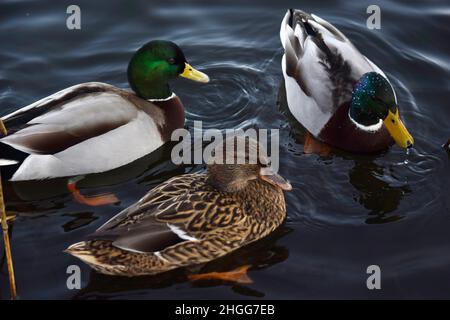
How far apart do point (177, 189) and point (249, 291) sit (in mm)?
1034

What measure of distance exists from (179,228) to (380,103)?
8.69 ft

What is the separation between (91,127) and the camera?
22.4ft

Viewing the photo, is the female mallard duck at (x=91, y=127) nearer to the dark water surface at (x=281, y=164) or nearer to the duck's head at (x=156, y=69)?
the duck's head at (x=156, y=69)

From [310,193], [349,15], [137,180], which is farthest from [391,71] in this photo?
[137,180]

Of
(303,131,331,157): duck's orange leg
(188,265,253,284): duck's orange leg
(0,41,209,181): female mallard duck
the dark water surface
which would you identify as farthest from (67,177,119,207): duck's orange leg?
(303,131,331,157): duck's orange leg

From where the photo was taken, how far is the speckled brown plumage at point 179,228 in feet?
17.8

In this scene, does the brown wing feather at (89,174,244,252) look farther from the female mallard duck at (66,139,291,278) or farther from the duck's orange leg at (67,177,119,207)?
the duck's orange leg at (67,177,119,207)

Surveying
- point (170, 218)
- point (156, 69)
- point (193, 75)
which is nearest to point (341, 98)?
point (193, 75)

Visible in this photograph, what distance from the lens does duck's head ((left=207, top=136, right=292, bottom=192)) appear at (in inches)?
230

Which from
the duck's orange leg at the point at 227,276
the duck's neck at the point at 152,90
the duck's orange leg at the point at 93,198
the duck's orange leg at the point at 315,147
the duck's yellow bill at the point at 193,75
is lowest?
the duck's orange leg at the point at 227,276

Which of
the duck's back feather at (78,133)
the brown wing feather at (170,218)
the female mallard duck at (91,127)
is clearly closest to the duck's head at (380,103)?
the female mallard duck at (91,127)

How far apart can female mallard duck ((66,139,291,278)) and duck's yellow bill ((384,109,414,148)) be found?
1.51 meters

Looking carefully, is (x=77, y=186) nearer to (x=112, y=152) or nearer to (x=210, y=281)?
(x=112, y=152)

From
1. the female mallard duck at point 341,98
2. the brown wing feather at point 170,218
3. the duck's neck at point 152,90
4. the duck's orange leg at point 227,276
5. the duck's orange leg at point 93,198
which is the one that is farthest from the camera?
the duck's neck at point 152,90
